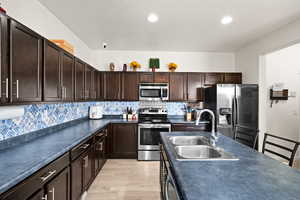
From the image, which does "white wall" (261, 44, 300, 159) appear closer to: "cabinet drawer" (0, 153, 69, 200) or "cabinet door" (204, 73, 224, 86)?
"cabinet door" (204, 73, 224, 86)

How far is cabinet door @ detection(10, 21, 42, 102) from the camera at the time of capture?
135cm

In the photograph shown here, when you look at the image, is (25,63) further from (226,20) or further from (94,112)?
(226,20)

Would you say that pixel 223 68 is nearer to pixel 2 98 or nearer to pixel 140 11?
pixel 140 11

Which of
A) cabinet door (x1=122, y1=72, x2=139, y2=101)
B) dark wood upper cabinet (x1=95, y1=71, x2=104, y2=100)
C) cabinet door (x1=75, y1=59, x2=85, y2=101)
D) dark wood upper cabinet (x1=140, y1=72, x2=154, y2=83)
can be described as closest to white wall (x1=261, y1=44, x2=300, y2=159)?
dark wood upper cabinet (x1=140, y1=72, x2=154, y2=83)

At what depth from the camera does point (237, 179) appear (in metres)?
1.01

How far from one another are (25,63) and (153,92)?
110 inches

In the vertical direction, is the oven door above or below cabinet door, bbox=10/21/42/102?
below

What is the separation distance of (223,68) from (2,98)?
4.51 m

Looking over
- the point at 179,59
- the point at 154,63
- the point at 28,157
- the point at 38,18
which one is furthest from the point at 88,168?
the point at 179,59

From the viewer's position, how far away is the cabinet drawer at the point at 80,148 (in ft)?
6.05

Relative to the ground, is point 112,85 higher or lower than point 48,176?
higher

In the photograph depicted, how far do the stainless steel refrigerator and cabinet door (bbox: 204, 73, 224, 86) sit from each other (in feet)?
2.41

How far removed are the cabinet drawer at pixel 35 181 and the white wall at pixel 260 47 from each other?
375 cm

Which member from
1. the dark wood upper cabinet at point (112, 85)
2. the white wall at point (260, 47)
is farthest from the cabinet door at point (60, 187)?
the white wall at point (260, 47)
